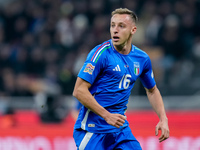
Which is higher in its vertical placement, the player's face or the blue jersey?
the player's face

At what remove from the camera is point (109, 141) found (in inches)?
165

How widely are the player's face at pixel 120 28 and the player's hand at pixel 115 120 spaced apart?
778 millimetres

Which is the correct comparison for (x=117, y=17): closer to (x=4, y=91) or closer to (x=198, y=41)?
(x=198, y=41)

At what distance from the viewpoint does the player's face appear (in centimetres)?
418

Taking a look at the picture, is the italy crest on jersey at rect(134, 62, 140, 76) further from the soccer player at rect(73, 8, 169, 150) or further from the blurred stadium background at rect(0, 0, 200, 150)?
the blurred stadium background at rect(0, 0, 200, 150)

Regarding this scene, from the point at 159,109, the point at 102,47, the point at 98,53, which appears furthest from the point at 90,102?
the point at 159,109

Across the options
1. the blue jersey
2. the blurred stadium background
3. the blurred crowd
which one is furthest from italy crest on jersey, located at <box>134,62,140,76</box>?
the blurred crowd

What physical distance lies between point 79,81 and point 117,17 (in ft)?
2.56

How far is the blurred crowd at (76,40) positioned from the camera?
1008 centimetres

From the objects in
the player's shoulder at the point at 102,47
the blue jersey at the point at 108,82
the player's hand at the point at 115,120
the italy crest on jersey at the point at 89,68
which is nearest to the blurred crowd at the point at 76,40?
the blue jersey at the point at 108,82

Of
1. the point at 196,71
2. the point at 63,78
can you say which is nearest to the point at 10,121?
the point at 63,78

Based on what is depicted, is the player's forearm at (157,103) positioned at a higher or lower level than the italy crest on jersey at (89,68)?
lower

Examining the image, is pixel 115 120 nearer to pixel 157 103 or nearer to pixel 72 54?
pixel 157 103

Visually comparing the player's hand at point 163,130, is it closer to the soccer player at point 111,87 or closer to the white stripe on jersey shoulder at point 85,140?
the soccer player at point 111,87
